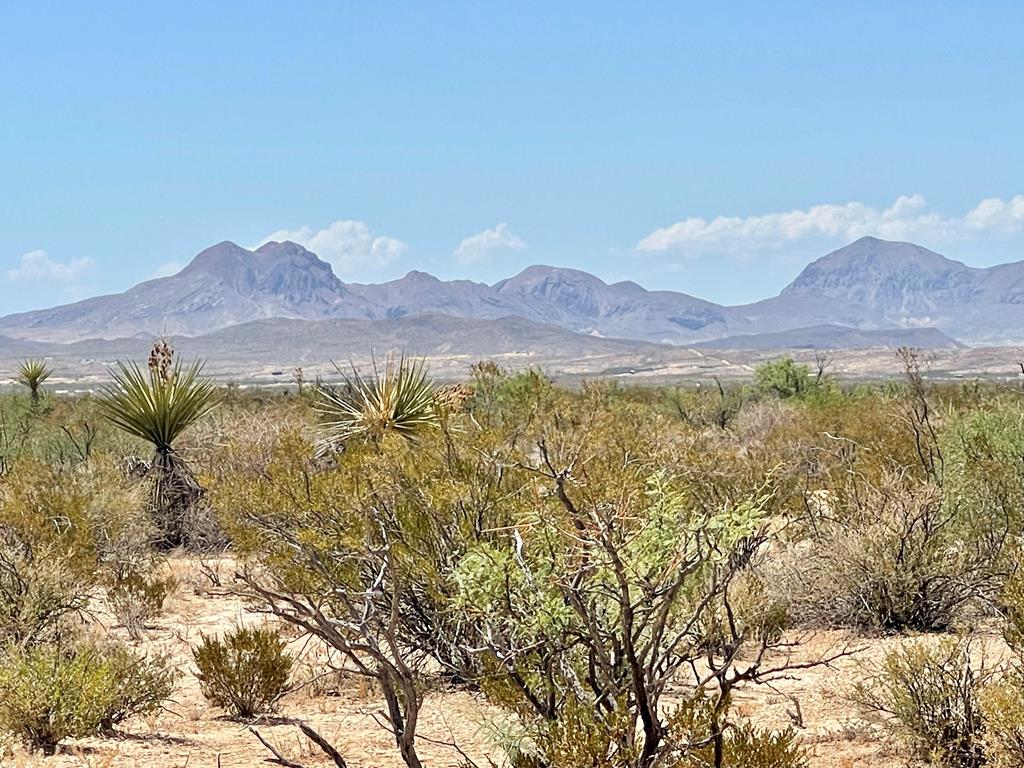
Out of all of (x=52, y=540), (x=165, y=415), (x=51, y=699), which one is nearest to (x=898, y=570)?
(x=51, y=699)

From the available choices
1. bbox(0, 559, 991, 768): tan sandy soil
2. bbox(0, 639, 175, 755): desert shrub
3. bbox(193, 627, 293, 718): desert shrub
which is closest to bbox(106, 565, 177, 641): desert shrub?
bbox(0, 559, 991, 768): tan sandy soil

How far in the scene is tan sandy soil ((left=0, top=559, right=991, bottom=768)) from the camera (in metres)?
8.16

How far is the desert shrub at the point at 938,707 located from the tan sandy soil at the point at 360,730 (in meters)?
0.29

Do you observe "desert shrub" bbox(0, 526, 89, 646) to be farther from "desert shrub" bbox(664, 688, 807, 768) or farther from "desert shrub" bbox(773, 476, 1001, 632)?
"desert shrub" bbox(773, 476, 1001, 632)

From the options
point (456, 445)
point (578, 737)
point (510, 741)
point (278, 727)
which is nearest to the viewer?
point (578, 737)

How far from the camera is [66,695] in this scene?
831cm

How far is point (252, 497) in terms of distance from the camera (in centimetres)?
1123

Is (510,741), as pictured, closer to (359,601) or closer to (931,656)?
(931,656)

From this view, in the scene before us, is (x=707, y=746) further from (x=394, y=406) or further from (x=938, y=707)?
(x=394, y=406)

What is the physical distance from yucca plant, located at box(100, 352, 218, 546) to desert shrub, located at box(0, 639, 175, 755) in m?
9.43

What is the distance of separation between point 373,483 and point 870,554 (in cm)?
538

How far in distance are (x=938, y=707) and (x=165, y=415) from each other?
1378cm

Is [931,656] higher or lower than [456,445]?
lower

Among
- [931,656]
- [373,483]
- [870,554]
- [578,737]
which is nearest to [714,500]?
[870,554]
